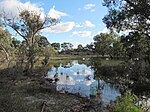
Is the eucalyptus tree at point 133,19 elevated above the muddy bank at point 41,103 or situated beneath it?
elevated above

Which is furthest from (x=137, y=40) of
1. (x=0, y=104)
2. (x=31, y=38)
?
(x=0, y=104)

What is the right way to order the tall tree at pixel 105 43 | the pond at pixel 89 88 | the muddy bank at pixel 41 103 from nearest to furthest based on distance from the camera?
the muddy bank at pixel 41 103
the pond at pixel 89 88
the tall tree at pixel 105 43

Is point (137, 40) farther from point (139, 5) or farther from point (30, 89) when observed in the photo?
point (30, 89)

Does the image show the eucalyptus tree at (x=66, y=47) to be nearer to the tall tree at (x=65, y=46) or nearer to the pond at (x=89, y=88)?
the tall tree at (x=65, y=46)

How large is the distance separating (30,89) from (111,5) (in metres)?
13.6

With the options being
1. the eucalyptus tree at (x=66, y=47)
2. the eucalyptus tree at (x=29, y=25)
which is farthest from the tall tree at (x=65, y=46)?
the eucalyptus tree at (x=29, y=25)

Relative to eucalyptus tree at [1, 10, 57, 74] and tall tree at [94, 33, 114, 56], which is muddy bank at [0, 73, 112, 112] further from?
tall tree at [94, 33, 114, 56]

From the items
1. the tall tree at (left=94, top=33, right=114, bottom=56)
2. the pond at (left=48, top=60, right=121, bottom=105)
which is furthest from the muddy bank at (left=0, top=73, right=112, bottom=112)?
the tall tree at (left=94, top=33, right=114, bottom=56)

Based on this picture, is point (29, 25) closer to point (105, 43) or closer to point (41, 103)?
point (41, 103)

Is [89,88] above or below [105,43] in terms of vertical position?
below

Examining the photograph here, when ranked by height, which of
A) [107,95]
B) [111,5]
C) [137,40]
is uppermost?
[111,5]

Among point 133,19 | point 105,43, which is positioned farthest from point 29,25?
point 105,43

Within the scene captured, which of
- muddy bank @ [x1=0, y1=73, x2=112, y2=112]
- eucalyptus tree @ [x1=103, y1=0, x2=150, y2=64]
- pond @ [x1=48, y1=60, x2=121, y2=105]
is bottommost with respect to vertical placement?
pond @ [x1=48, y1=60, x2=121, y2=105]

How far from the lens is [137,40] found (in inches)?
1459
